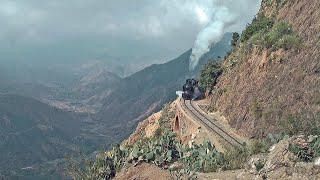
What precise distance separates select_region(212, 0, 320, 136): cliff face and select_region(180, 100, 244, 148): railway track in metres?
2.05

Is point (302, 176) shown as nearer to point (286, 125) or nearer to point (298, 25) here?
point (286, 125)

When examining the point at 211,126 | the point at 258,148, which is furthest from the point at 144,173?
the point at 211,126

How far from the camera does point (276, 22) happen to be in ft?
224

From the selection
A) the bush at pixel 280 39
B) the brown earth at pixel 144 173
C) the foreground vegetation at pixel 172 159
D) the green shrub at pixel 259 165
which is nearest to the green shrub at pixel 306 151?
the green shrub at pixel 259 165

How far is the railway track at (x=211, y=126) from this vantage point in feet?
182

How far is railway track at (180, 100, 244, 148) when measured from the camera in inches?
2181

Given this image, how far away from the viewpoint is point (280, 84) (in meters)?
56.7

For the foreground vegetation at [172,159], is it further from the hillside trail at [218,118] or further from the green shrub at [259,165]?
the hillside trail at [218,118]

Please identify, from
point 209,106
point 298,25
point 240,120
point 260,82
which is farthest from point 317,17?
point 209,106

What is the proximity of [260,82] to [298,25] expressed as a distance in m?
8.85

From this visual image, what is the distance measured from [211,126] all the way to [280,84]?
12.3m

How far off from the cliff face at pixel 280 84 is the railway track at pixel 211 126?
6.71 ft

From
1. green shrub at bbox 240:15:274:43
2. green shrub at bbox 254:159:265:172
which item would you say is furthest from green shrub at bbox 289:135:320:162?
green shrub at bbox 240:15:274:43

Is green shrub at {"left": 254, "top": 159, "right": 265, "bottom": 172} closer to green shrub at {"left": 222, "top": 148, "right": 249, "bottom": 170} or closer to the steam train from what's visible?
green shrub at {"left": 222, "top": 148, "right": 249, "bottom": 170}
